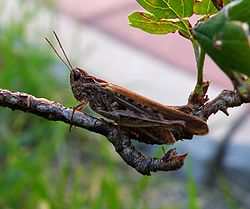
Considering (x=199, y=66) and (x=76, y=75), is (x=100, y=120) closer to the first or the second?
(x=199, y=66)

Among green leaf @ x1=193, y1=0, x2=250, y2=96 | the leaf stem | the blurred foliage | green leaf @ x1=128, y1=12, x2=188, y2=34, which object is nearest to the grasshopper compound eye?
green leaf @ x1=128, y1=12, x2=188, y2=34

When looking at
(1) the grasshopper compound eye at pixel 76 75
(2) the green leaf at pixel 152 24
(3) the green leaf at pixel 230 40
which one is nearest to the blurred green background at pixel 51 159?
(1) the grasshopper compound eye at pixel 76 75

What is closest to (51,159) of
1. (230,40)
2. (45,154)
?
(45,154)

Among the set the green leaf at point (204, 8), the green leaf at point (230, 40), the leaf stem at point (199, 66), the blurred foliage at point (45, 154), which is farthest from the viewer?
the blurred foliage at point (45, 154)

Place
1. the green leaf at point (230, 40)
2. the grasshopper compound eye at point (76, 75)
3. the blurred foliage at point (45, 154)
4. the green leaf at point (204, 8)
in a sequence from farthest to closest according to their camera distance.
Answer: the blurred foliage at point (45, 154)
the grasshopper compound eye at point (76, 75)
the green leaf at point (204, 8)
the green leaf at point (230, 40)

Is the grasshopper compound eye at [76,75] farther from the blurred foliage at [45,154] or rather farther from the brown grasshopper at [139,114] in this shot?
the blurred foliage at [45,154]

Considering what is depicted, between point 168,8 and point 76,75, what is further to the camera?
point 76,75

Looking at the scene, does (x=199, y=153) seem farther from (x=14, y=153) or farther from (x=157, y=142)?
(x=157, y=142)
